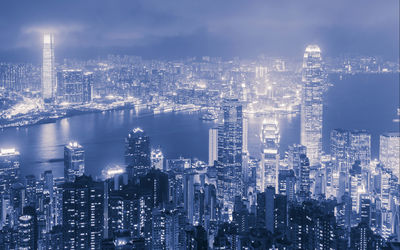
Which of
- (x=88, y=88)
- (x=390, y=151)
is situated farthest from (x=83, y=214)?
(x=88, y=88)

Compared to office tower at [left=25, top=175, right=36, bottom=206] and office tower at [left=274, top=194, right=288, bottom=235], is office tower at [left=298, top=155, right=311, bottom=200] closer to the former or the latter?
office tower at [left=274, top=194, right=288, bottom=235]

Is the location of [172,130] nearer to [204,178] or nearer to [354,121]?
[204,178]

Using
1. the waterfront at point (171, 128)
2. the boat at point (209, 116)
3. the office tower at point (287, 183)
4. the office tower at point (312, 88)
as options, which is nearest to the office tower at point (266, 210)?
the office tower at point (287, 183)

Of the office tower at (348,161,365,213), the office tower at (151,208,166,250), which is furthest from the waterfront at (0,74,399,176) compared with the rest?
the office tower at (151,208,166,250)

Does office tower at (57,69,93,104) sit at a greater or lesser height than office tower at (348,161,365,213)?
greater

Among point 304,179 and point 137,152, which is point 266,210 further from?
point 137,152

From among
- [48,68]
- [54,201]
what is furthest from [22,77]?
[54,201]
